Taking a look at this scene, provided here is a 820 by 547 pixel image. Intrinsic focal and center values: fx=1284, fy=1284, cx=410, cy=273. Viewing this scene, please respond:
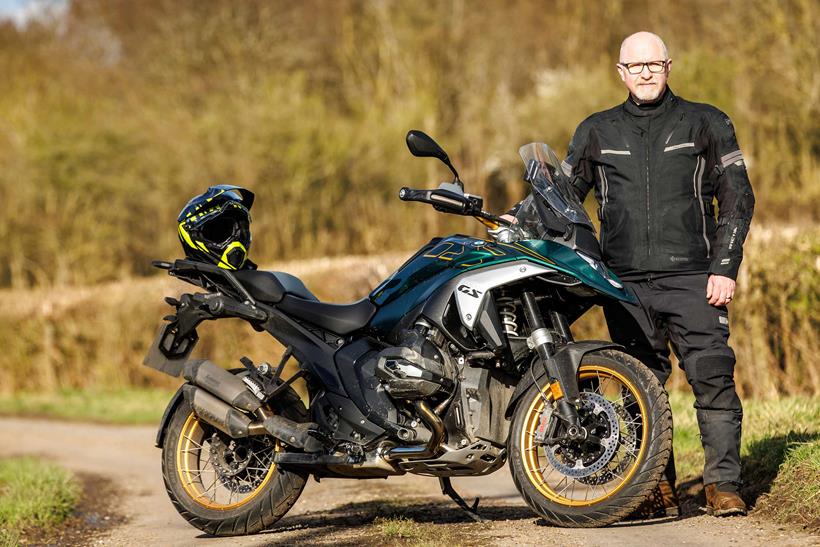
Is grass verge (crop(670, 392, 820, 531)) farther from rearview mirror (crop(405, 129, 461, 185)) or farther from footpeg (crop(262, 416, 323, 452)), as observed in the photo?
rearview mirror (crop(405, 129, 461, 185))

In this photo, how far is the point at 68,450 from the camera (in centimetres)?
1295

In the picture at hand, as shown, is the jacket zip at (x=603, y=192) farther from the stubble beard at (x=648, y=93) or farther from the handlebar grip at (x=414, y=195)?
the handlebar grip at (x=414, y=195)

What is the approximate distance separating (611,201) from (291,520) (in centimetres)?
A: 256

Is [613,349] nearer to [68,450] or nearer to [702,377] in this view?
[702,377]

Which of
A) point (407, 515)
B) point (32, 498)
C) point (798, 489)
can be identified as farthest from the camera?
point (32, 498)

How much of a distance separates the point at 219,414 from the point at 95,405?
10.4 m

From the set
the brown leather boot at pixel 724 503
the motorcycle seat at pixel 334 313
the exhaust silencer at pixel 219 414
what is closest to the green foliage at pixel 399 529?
the exhaust silencer at pixel 219 414

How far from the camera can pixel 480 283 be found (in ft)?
19.7

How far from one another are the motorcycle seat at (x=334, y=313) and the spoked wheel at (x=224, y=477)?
0.46 m

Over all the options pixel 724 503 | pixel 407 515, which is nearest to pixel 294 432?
pixel 407 515

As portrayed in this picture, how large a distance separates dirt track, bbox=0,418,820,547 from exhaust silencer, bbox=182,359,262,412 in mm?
690

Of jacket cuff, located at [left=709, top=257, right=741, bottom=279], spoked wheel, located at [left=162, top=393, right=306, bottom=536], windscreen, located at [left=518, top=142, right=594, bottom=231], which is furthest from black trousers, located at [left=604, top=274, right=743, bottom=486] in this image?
spoked wheel, located at [left=162, top=393, right=306, bottom=536]

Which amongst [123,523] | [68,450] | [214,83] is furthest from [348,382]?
[214,83]

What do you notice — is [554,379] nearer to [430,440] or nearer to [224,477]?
[430,440]
